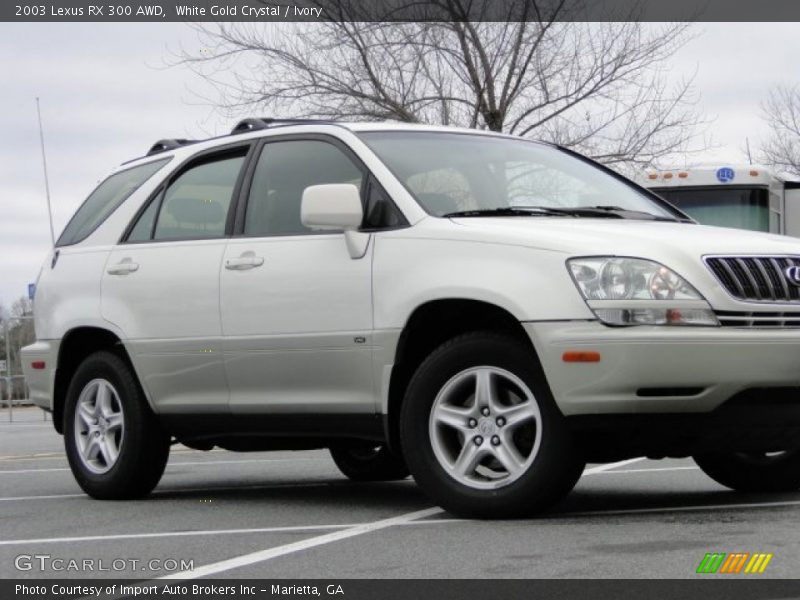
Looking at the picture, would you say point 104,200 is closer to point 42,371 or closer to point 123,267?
point 123,267

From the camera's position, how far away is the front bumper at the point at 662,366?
22.3 feet

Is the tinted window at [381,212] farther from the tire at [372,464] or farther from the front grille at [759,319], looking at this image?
the tire at [372,464]

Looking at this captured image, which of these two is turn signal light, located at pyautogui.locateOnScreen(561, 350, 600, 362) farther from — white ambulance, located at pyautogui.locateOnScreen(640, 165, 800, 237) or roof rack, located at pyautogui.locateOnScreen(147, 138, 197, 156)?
white ambulance, located at pyautogui.locateOnScreen(640, 165, 800, 237)

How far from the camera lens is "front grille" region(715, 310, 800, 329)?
6906mm

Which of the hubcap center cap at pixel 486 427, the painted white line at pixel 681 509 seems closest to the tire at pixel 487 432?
the hubcap center cap at pixel 486 427

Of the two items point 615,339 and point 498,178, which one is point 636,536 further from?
point 498,178

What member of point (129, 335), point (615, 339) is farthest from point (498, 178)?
point (129, 335)

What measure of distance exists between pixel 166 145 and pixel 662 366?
4.12 metres

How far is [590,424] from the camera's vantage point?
6.96 m

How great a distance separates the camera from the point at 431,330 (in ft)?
25.3

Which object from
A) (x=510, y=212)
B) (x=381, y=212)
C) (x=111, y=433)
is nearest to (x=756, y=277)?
(x=510, y=212)

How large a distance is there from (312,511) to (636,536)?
87.7 inches

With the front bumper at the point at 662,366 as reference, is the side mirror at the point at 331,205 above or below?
above

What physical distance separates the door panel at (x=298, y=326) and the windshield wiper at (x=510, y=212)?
47cm
